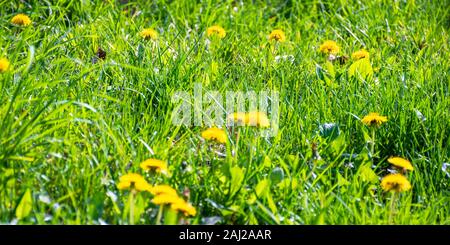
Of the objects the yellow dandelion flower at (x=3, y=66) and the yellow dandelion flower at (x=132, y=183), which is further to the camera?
the yellow dandelion flower at (x=3, y=66)

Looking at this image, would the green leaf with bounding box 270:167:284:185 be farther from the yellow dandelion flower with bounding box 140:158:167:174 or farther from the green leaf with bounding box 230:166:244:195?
the yellow dandelion flower with bounding box 140:158:167:174

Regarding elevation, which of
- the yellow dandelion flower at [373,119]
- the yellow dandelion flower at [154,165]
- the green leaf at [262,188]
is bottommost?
the green leaf at [262,188]

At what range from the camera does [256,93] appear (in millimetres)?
3107

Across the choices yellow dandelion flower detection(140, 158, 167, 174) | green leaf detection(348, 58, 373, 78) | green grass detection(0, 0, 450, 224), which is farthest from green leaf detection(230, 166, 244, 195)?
green leaf detection(348, 58, 373, 78)

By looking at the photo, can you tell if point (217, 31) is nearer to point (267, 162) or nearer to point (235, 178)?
point (267, 162)

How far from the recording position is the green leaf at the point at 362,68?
3344 millimetres

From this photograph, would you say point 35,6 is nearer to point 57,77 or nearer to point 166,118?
point 57,77

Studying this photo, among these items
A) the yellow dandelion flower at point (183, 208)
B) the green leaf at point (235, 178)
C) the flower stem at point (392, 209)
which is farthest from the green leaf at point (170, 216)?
the flower stem at point (392, 209)

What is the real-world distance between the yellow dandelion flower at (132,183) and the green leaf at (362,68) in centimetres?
143

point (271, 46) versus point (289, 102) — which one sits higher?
point (271, 46)

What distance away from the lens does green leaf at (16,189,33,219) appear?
7.09ft

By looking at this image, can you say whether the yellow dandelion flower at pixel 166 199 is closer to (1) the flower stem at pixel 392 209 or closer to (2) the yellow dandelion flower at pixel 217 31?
(1) the flower stem at pixel 392 209
